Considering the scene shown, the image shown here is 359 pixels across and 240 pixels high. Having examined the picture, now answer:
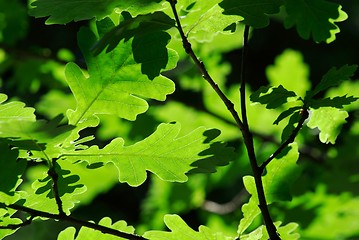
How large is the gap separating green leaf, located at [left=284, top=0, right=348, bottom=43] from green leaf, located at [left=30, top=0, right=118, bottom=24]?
35 centimetres

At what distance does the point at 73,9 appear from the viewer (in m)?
1.08

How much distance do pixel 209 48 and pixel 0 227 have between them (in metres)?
1.85

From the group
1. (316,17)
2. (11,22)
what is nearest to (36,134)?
(316,17)

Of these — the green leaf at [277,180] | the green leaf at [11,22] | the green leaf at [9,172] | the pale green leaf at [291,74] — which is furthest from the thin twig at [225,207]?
the green leaf at [9,172]

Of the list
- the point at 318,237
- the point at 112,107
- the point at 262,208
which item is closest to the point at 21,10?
the point at 318,237

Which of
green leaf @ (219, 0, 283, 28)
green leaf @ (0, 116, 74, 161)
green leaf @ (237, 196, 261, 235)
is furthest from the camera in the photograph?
green leaf @ (237, 196, 261, 235)

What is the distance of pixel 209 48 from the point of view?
9.20 ft

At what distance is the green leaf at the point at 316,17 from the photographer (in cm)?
126

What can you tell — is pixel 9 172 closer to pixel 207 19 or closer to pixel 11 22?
pixel 207 19

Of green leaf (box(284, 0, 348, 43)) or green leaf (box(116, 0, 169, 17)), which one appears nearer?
green leaf (box(116, 0, 169, 17))

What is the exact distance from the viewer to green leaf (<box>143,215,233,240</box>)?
45.6 inches

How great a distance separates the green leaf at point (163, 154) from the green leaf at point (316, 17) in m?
0.29

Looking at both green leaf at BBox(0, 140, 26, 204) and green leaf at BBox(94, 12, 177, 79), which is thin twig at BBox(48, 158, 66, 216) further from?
green leaf at BBox(94, 12, 177, 79)

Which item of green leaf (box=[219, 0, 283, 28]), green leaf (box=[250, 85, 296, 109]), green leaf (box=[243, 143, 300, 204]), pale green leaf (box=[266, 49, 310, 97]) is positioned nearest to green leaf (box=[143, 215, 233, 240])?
green leaf (box=[243, 143, 300, 204])
